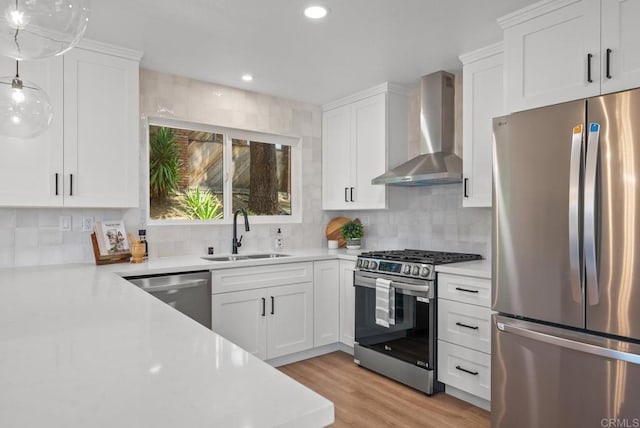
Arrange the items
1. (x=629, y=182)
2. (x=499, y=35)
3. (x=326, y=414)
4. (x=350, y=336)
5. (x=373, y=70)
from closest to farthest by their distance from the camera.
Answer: (x=326, y=414), (x=629, y=182), (x=499, y=35), (x=373, y=70), (x=350, y=336)

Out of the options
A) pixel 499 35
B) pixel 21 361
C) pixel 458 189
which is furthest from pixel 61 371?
pixel 458 189

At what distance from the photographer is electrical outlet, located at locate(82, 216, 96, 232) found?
299 cm

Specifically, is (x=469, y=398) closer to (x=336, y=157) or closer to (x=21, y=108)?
(x=336, y=157)

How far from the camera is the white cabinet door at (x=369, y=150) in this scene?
3680 mm

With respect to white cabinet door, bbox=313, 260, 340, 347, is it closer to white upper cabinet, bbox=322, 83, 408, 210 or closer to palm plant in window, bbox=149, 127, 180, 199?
white upper cabinet, bbox=322, 83, 408, 210

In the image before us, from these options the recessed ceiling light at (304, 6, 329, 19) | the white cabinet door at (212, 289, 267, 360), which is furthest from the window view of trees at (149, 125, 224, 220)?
the recessed ceiling light at (304, 6, 329, 19)

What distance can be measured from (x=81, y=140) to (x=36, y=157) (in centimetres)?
28

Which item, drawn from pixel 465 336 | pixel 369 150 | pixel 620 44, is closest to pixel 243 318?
pixel 465 336

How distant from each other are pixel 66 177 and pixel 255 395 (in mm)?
2504

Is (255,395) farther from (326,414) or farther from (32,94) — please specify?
(32,94)

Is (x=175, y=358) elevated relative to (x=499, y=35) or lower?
lower

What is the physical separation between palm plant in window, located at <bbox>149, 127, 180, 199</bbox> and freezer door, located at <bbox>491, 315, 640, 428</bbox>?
2739 mm

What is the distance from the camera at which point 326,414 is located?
2.33ft

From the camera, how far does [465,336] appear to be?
269 cm
